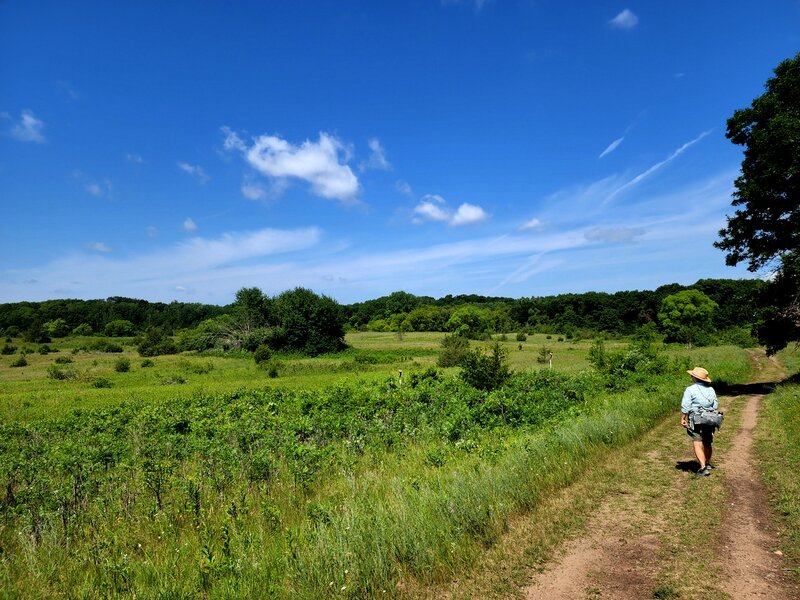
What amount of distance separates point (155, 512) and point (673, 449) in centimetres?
1113

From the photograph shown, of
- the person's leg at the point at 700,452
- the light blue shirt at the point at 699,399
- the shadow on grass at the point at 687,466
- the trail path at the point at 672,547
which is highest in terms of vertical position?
the light blue shirt at the point at 699,399

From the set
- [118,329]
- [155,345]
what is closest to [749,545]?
[155,345]

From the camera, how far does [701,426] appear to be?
820 centimetres

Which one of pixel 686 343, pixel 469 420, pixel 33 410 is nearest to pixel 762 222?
pixel 469 420

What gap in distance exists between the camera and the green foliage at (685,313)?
7406cm

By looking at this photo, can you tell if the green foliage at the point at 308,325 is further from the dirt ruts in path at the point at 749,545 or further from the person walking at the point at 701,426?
the dirt ruts in path at the point at 749,545

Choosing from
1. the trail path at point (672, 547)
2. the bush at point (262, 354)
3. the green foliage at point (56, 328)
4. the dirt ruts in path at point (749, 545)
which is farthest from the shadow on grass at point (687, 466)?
the green foliage at point (56, 328)

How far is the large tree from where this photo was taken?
16109 millimetres

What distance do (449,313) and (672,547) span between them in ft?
420

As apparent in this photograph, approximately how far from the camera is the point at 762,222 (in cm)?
1781

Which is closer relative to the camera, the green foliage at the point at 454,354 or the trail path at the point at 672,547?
the trail path at the point at 672,547

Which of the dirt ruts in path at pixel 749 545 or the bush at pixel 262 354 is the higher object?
the dirt ruts in path at pixel 749 545

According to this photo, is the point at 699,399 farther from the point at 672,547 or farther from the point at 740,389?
the point at 740,389

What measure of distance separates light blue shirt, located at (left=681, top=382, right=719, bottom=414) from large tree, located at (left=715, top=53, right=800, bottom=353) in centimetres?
1213
